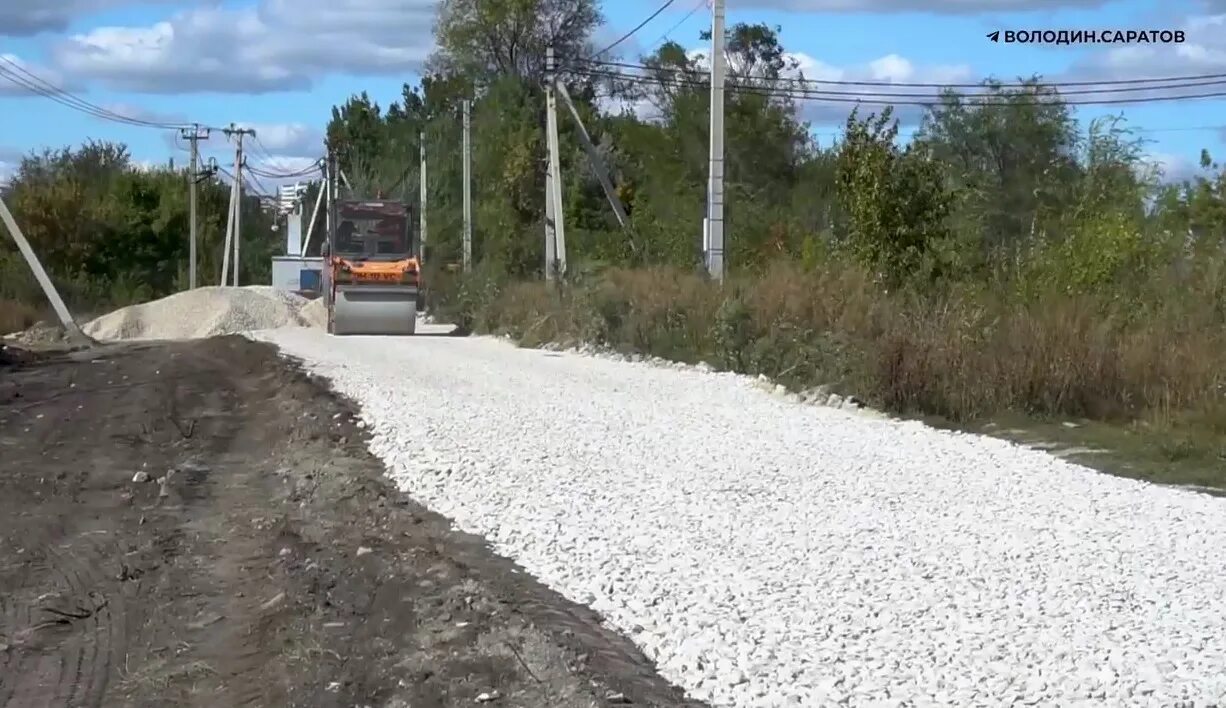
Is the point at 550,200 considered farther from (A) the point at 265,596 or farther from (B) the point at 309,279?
(A) the point at 265,596

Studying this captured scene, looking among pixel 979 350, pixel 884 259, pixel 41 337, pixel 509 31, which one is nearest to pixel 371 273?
pixel 41 337

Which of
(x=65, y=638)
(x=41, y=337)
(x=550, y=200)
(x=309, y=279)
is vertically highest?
(x=550, y=200)

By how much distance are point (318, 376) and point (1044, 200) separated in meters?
23.0

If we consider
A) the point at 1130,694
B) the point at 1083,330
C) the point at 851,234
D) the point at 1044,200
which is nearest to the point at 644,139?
the point at 1044,200

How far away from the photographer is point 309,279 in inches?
2454

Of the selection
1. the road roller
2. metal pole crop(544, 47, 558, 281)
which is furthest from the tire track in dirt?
metal pole crop(544, 47, 558, 281)

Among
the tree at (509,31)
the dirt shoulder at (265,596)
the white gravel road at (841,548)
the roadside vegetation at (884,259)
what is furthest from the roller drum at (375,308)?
the tree at (509,31)

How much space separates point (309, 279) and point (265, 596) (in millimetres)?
54767

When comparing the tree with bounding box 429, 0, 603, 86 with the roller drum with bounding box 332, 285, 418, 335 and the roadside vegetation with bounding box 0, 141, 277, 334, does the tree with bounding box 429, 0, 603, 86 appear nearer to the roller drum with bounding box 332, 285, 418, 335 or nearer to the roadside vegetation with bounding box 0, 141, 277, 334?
the roadside vegetation with bounding box 0, 141, 277, 334

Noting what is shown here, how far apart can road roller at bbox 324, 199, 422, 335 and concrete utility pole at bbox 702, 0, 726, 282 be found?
32.6 feet

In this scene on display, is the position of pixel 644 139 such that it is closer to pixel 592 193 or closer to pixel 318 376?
pixel 592 193

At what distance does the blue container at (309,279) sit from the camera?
202 ft

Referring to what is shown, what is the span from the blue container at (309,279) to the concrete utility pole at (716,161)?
36562 millimetres

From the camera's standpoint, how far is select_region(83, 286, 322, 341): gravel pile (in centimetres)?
4459
